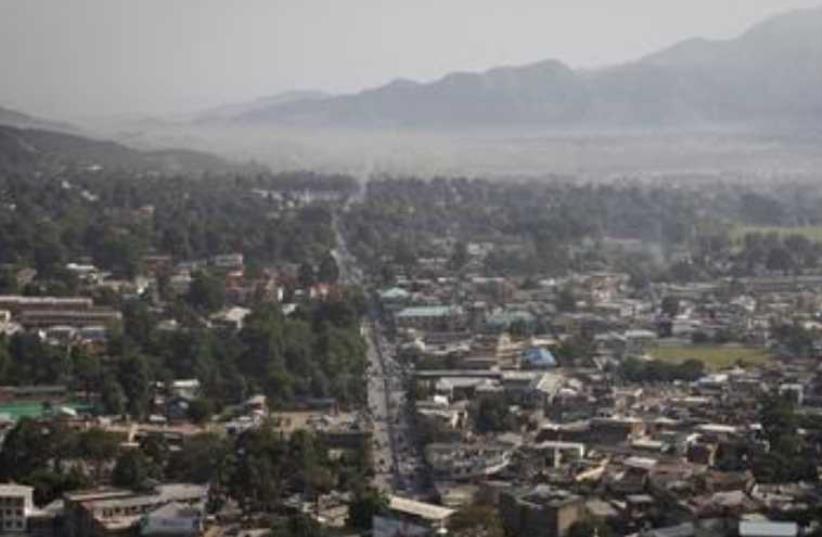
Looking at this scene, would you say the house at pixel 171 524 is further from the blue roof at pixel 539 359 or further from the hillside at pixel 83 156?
the hillside at pixel 83 156

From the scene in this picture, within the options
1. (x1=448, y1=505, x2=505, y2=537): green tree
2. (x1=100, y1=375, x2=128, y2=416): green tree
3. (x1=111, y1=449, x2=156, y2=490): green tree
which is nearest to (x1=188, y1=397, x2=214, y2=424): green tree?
(x1=100, y1=375, x2=128, y2=416): green tree

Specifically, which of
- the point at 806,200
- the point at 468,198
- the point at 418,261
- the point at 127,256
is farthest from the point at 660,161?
the point at 468,198

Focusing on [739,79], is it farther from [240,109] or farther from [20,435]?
[20,435]

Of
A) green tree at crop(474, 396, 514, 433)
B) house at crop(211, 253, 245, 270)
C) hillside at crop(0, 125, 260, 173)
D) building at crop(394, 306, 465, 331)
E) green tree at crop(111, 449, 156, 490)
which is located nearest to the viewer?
green tree at crop(111, 449, 156, 490)

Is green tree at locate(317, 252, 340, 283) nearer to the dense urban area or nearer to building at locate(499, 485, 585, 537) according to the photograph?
the dense urban area

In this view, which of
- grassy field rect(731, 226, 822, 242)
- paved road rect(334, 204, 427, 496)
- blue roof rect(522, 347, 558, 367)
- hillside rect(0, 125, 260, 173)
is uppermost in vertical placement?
hillside rect(0, 125, 260, 173)

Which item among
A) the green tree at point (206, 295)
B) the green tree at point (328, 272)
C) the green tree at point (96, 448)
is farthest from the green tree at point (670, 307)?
the green tree at point (96, 448)

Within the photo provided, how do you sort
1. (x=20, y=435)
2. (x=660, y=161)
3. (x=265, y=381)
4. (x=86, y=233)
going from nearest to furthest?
(x=20, y=435) < (x=265, y=381) < (x=660, y=161) < (x=86, y=233)
